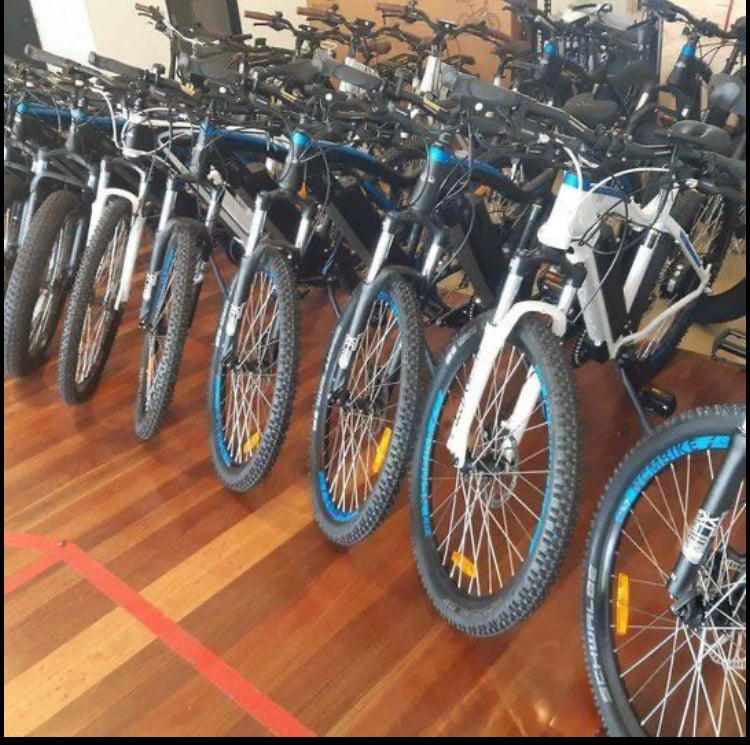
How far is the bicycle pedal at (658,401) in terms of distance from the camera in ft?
6.12

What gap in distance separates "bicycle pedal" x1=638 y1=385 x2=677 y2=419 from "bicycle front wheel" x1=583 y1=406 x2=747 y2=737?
0.55 m

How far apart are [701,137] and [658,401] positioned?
801 mm

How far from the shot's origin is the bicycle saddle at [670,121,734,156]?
1.30 m

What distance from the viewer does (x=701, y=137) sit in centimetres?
130

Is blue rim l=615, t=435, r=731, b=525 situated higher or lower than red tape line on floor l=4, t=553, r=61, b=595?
higher

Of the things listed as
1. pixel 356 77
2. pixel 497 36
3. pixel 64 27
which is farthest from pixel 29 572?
pixel 64 27

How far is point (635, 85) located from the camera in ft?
9.80

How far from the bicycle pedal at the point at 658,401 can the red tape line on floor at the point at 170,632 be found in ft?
4.11

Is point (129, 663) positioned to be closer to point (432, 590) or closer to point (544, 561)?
point (432, 590)

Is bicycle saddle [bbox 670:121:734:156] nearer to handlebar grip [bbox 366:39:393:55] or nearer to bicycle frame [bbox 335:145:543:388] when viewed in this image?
bicycle frame [bbox 335:145:543:388]

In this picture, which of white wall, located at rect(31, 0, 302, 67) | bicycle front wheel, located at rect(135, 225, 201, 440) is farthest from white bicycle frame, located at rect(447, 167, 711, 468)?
white wall, located at rect(31, 0, 302, 67)

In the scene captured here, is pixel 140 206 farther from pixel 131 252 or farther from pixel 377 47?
pixel 377 47

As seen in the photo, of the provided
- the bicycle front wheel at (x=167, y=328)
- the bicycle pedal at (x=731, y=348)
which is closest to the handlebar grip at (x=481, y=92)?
the bicycle front wheel at (x=167, y=328)

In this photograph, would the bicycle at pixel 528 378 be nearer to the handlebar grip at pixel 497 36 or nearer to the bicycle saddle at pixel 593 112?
the bicycle saddle at pixel 593 112
